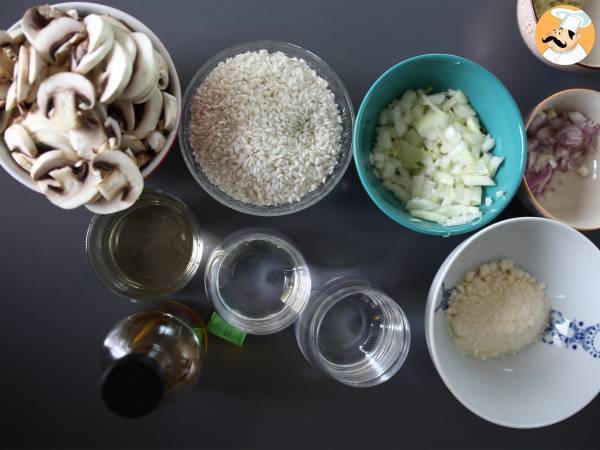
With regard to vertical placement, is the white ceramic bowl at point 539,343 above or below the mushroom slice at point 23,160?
below

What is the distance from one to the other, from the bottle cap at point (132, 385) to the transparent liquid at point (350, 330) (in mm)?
384

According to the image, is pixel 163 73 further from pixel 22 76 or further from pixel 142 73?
pixel 22 76

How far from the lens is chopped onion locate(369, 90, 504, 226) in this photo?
903 mm

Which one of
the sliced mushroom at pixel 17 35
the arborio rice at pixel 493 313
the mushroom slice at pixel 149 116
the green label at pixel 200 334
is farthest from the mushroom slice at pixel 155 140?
the arborio rice at pixel 493 313

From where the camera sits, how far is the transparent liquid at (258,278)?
95cm

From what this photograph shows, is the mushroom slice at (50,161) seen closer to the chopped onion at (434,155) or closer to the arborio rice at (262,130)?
the arborio rice at (262,130)

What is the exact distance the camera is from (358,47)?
979 mm

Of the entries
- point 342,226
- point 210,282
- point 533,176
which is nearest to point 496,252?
point 533,176

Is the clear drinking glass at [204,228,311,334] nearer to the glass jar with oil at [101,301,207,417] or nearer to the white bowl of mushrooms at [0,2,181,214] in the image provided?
the glass jar with oil at [101,301,207,417]

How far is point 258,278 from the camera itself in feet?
3.21

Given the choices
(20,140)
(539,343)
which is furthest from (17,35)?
(539,343)

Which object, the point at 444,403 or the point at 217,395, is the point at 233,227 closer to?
the point at 217,395

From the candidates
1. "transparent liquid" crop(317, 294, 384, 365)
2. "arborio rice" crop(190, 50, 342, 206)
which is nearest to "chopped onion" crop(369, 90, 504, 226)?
"arborio rice" crop(190, 50, 342, 206)

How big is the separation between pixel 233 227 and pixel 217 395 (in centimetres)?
33
